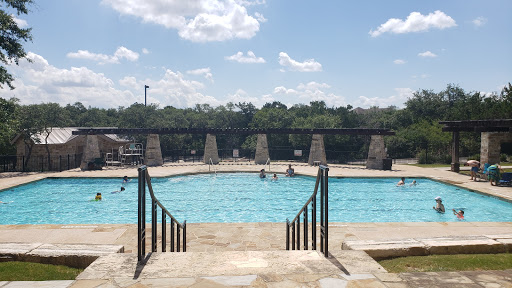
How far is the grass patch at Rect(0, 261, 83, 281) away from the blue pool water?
831 cm

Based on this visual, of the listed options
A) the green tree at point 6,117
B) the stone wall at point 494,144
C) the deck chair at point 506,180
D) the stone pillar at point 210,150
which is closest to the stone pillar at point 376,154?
the stone wall at point 494,144

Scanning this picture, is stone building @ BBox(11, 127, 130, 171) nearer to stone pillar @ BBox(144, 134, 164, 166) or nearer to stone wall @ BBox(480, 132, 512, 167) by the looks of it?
stone pillar @ BBox(144, 134, 164, 166)

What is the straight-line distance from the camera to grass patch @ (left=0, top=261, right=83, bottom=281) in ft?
16.1

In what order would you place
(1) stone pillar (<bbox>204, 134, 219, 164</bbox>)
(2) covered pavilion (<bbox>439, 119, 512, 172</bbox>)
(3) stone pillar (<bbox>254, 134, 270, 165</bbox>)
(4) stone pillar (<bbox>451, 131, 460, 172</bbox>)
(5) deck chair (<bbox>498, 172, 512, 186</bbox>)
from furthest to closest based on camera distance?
1. (1) stone pillar (<bbox>204, 134, 219, 164</bbox>)
2. (3) stone pillar (<bbox>254, 134, 270, 165</bbox>)
3. (4) stone pillar (<bbox>451, 131, 460, 172</bbox>)
4. (2) covered pavilion (<bbox>439, 119, 512, 172</bbox>)
5. (5) deck chair (<bbox>498, 172, 512, 186</bbox>)

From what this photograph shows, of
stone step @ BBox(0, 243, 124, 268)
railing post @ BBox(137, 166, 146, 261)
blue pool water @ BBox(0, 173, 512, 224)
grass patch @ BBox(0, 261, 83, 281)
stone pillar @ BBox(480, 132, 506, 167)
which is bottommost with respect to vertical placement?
blue pool water @ BBox(0, 173, 512, 224)

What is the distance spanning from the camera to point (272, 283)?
3812mm

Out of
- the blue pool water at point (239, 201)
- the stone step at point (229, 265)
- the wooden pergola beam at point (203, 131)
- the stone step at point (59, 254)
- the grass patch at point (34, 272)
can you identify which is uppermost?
Answer: the wooden pergola beam at point (203, 131)

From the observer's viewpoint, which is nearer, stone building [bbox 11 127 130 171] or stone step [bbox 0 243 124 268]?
stone step [bbox 0 243 124 268]

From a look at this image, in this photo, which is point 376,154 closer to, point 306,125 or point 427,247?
point 306,125

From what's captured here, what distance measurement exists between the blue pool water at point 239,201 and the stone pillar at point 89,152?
4.61m

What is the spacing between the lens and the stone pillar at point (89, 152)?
2656 centimetres

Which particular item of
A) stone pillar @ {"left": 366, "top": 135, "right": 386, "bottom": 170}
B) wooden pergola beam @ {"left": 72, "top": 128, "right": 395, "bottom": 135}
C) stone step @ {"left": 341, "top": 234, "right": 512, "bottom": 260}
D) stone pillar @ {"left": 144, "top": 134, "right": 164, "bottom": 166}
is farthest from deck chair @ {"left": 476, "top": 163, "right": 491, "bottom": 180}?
stone pillar @ {"left": 144, "top": 134, "right": 164, "bottom": 166}

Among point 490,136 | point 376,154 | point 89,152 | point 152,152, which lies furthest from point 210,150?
point 490,136

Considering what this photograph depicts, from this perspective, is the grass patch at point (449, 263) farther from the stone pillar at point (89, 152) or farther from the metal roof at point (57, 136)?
the metal roof at point (57, 136)
